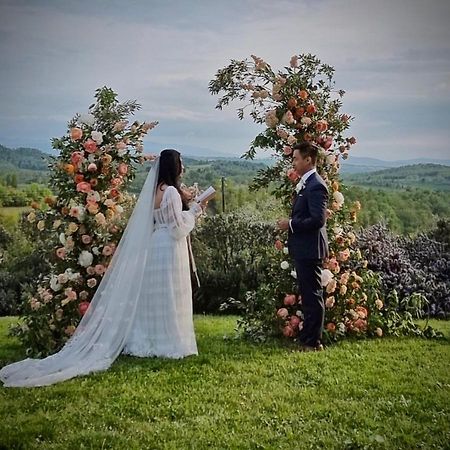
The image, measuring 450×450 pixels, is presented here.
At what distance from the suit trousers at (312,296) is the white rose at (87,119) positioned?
5.65ft

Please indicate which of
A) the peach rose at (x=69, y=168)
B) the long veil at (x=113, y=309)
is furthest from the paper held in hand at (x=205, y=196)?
the peach rose at (x=69, y=168)

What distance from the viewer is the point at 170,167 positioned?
4457 mm

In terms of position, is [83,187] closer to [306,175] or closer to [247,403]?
[306,175]

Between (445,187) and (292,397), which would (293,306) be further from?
(445,187)

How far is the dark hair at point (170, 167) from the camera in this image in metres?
4.46

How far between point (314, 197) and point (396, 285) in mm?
1867

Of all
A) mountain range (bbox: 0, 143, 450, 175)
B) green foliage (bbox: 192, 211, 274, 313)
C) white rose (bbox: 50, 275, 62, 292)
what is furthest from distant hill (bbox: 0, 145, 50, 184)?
white rose (bbox: 50, 275, 62, 292)

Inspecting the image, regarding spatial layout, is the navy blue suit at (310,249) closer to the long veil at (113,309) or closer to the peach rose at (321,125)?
the peach rose at (321,125)

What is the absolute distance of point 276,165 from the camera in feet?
16.0

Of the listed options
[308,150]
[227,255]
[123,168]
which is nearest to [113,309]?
[123,168]

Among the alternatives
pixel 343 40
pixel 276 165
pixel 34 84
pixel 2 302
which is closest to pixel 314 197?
pixel 276 165

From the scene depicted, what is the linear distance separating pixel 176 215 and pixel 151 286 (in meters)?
0.51

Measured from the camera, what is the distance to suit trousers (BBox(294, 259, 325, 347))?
4363 mm

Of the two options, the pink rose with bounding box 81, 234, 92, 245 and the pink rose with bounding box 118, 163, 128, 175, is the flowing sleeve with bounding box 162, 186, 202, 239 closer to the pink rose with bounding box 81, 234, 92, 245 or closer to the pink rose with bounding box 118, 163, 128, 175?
the pink rose with bounding box 118, 163, 128, 175
